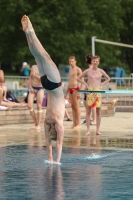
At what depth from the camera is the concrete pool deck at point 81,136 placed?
49.5ft

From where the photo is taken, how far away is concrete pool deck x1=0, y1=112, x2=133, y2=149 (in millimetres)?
15086

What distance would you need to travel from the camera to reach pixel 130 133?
17.8 meters

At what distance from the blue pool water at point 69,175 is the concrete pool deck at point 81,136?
1.18 meters

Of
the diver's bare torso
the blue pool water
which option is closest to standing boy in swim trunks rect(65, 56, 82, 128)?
the diver's bare torso

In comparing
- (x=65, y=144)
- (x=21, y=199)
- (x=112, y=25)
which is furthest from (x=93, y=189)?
(x=112, y=25)

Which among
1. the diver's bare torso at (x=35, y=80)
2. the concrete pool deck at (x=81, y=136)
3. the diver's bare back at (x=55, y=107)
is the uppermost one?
the diver's bare torso at (x=35, y=80)

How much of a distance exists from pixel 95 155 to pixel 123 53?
5484cm

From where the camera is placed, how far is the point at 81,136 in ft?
55.8

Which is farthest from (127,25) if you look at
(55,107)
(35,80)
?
(55,107)

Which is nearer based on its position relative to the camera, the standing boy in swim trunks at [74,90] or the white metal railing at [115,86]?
the standing boy in swim trunks at [74,90]

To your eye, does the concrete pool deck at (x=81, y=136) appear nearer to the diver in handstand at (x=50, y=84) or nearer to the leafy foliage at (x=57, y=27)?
the diver in handstand at (x=50, y=84)

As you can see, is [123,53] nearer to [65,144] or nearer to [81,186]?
[65,144]

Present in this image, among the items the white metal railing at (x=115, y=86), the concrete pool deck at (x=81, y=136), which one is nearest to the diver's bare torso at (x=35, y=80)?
the concrete pool deck at (x=81, y=136)

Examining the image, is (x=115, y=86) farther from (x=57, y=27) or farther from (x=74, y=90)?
(x=57, y=27)
